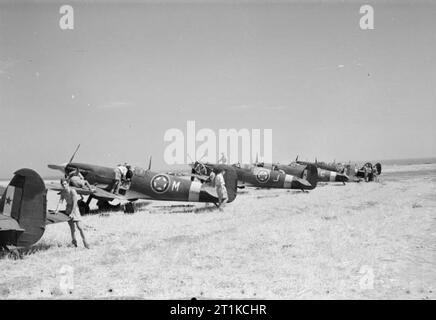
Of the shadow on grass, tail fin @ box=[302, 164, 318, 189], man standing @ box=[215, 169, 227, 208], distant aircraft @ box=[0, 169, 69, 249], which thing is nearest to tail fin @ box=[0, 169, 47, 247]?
distant aircraft @ box=[0, 169, 69, 249]

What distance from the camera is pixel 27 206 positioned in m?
6.95

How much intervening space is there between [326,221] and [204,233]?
12.2 feet

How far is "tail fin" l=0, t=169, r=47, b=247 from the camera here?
269 inches

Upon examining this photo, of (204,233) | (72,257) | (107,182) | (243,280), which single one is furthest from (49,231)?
(243,280)

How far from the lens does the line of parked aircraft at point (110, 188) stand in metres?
6.88

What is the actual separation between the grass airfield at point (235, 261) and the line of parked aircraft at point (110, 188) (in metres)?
0.62

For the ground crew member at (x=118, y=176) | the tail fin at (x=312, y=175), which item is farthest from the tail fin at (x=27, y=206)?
the tail fin at (x=312, y=175)

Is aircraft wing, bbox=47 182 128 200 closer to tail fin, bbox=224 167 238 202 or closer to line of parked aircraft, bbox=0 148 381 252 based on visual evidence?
line of parked aircraft, bbox=0 148 381 252

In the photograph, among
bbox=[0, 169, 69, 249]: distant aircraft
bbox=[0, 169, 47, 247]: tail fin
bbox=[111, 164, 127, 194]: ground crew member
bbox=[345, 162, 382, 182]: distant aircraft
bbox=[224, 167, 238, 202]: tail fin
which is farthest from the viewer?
bbox=[345, 162, 382, 182]: distant aircraft

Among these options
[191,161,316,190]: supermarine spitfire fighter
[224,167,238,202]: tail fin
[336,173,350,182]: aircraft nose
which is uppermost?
[224,167,238,202]: tail fin

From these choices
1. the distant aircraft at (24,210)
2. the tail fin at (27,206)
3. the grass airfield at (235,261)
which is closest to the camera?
the grass airfield at (235,261)

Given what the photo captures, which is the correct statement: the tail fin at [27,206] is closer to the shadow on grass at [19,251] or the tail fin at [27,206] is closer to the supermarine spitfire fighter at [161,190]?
the shadow on grass at [19,251]

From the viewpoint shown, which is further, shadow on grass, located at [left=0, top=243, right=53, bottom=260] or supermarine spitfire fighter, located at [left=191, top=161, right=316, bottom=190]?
supermarine spitfire fighter, located at [left=191, top=161, right=316, bottom=190]

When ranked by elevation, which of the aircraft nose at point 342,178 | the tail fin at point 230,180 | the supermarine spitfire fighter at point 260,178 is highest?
the tail fin at point 230,180
